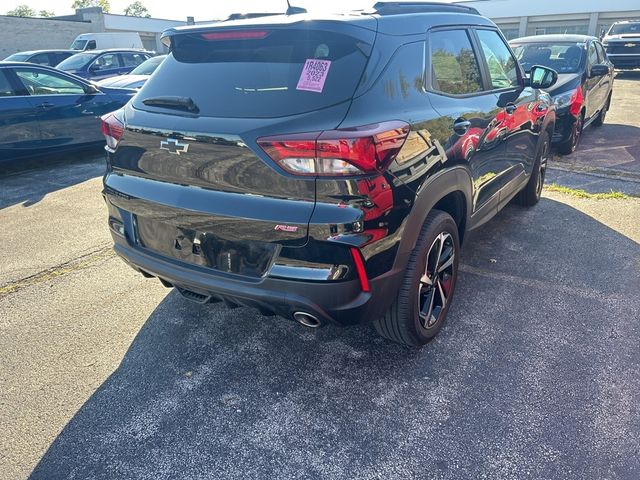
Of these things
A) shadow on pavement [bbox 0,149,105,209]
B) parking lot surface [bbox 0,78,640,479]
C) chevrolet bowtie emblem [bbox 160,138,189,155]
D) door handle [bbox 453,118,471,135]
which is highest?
chevrolet bowtie emblem [bbox 160,138,189,155]

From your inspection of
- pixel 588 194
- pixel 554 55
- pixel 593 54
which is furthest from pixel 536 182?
pixel 593 54

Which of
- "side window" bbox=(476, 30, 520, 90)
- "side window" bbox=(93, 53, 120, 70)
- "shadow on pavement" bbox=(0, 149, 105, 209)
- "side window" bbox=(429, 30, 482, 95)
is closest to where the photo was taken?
"side window" bbox=(429, 30, 482, 95)

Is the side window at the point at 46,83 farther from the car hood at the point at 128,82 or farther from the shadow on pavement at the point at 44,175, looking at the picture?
the car hood at the point at 128,82

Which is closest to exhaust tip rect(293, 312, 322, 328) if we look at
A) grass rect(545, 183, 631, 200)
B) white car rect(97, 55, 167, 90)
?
grass rect(545, 183, 631, 200)

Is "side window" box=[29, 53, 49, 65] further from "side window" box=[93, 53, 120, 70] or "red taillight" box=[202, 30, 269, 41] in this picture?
"red taillight" box=[202, 30, 269, 41]

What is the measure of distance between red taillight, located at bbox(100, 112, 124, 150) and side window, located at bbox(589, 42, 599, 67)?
7812 mm

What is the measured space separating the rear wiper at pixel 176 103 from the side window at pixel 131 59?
40.2ft

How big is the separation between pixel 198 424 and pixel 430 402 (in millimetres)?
1126

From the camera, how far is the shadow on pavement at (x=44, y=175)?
584 cm

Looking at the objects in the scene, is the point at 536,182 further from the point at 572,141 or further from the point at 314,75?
the point at 314,75

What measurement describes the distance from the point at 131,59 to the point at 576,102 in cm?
1140

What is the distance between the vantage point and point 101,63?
12547 mm

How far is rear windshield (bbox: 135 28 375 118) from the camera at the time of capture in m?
2.18

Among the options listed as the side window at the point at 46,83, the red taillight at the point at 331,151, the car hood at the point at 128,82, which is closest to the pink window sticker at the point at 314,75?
the red taillight at the point at 331,151
